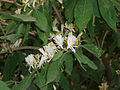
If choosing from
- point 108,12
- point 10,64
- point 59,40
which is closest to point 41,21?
point 59,40

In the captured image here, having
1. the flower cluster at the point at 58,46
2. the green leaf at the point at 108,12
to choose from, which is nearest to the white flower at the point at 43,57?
the flower cluster at the point at 58,46

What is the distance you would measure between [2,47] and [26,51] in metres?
0.14

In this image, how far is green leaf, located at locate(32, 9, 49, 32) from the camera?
67 cm

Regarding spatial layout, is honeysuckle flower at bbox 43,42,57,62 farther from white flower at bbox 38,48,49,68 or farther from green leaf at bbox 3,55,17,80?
green leaf at bbox 3,55,17,80

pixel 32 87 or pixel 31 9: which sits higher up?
pixel 31 9

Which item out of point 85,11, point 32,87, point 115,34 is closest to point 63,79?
point 32,87

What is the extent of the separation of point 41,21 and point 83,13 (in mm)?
137

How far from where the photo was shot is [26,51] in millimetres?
1117

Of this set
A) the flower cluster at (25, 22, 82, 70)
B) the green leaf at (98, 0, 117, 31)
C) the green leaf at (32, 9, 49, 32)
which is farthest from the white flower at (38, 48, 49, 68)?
the green leaf at (98, 0, 117, 31)

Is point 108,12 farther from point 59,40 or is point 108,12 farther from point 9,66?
point 9,66

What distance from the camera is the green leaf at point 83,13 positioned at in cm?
66

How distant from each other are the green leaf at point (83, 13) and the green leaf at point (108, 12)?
40mm

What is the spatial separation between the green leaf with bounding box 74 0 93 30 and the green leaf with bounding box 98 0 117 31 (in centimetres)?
4

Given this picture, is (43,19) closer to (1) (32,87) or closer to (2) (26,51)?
(1) (32,87)
